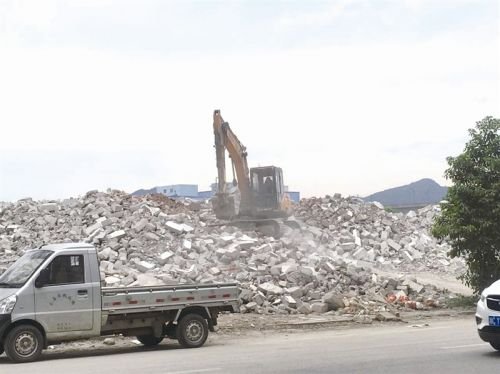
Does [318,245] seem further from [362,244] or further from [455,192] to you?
[455,192]

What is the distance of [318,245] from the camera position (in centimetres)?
3116

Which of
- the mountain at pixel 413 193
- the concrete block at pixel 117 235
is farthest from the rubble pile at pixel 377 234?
the mountain at pixel 413 193

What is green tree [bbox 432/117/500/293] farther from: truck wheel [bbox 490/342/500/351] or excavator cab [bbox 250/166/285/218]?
excavator cab [bbox 250/166/285/218]

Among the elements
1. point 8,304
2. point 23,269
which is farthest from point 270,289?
point 8,304

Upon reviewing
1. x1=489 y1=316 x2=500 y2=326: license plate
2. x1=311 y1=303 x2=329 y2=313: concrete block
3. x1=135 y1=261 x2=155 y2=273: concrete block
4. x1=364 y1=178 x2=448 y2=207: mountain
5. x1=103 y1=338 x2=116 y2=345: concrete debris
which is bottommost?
x1=103 y1=338 x2=116 y2=345: concrete debris

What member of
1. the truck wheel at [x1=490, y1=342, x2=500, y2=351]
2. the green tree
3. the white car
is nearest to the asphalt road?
the truck wheel at [x1=490, y1=342, x2=500, y2=351]

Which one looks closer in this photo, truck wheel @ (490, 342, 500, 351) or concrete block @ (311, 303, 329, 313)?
truck wheel @ (490, 342, 500, 351)

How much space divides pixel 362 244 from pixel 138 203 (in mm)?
9762

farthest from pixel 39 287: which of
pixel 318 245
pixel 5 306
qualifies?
pixel 318 245

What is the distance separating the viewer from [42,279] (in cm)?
1398

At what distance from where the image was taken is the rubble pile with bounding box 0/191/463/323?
22.2 metres

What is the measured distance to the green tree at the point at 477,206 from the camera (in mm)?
21734

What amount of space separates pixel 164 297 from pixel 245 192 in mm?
18836

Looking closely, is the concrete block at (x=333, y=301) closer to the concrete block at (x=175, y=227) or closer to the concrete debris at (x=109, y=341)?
the concrete debris at (x=109, y=341)
